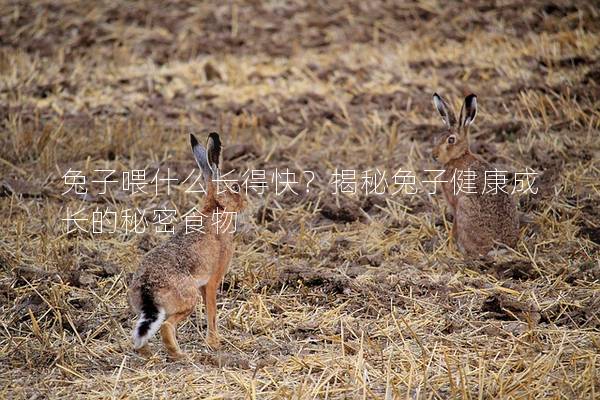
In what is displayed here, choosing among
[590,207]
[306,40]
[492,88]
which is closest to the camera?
[590,207]

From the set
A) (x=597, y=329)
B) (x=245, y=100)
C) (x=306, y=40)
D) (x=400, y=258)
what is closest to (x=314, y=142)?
(x=245, y=100)

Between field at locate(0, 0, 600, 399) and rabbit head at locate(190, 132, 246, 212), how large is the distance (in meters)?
0.69

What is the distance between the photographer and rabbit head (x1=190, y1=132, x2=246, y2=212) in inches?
242

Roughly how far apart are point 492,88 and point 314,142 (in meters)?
2.38

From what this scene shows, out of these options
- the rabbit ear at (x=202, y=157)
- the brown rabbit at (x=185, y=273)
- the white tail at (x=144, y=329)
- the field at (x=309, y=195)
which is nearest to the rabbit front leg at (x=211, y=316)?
the brown rabbit at (x=185, y=273)

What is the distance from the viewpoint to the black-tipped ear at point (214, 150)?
239 inches

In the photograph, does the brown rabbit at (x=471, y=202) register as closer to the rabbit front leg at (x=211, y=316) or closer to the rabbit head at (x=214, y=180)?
the rabbit head at (x=214, y=180)

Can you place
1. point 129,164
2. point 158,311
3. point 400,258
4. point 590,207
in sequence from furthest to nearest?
point 129,164 → point 590,207 → point 400,258 → point 158,311

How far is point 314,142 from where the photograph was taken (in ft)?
32.9

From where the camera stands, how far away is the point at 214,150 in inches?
242

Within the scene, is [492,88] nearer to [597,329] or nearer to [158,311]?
[597,329]

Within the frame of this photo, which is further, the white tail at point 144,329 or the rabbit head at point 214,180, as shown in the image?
the rabbit head at point 214,180

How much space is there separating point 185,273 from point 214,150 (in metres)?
0.95

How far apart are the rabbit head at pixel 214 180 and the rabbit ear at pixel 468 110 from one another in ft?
7.82
